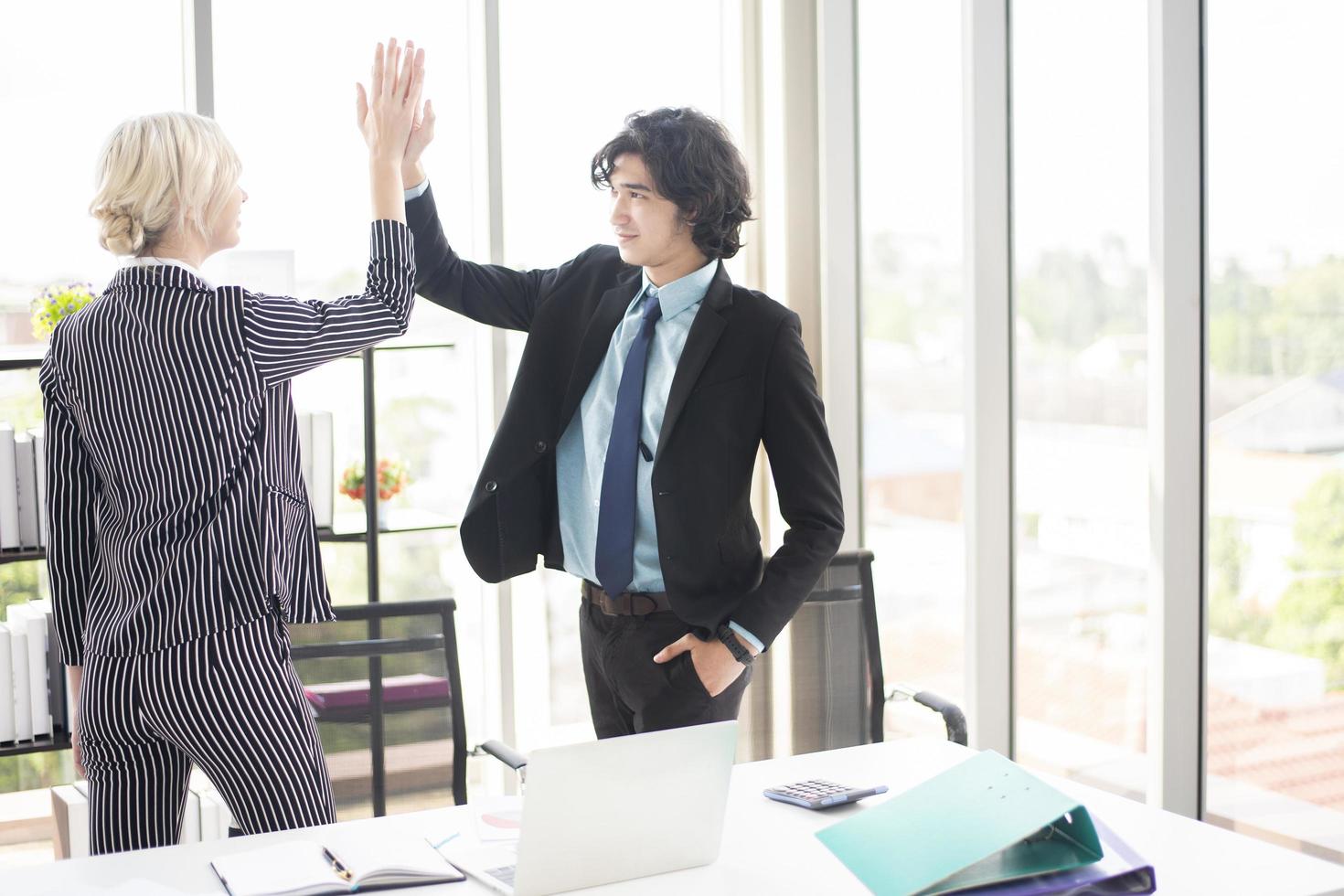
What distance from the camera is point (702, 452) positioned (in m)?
2.26

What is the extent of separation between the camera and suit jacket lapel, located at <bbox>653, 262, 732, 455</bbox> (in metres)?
2.24

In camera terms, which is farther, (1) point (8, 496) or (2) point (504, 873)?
(1) point (8, 496)

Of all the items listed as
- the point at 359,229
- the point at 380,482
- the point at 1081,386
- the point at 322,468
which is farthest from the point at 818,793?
the point at 359,229

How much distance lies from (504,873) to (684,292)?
1.18 metres

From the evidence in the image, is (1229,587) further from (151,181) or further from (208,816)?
(208,816)

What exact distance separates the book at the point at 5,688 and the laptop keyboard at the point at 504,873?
176cm

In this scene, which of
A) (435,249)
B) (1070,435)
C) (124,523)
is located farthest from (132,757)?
(1070,435)

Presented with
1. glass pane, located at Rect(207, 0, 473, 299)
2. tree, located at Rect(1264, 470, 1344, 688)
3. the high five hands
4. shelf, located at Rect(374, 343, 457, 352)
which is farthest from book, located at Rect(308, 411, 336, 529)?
tree, located at Rect(1264, 470, 1344, 688)

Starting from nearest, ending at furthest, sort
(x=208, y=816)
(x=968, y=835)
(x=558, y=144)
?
(x=968, y=835) → (x=208, y=816) → (x=558, y=144)

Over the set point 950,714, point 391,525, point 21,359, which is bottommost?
point 950,714

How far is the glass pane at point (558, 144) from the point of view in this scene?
3.66 meters

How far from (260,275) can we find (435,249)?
27.5 inches

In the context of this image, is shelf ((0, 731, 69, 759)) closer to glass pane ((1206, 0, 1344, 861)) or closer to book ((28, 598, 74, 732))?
book ((28, 598, 74, 732))

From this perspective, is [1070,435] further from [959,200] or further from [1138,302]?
[959,200]
